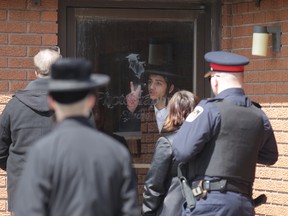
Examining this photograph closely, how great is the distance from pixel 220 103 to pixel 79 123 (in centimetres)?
177

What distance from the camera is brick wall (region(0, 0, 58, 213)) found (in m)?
6.42

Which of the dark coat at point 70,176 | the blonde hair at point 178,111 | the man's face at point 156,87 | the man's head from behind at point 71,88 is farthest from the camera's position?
the man's face at point 156,87

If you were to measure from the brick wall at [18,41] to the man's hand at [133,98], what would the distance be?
0.88 metres

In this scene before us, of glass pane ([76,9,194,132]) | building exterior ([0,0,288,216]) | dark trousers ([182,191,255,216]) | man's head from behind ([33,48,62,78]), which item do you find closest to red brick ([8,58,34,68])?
building exterior ([0,0,288,216])

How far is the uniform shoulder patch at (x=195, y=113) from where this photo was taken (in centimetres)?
489

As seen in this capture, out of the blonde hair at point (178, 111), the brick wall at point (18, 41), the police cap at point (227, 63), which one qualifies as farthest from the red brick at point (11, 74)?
the police cap at point (227, 63)

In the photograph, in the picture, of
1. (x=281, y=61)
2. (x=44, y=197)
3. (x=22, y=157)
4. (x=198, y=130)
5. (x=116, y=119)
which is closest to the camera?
(x=44, y=197)

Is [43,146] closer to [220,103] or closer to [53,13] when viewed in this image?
[220,103]

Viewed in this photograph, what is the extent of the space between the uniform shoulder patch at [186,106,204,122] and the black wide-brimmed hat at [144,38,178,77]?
6.54ft

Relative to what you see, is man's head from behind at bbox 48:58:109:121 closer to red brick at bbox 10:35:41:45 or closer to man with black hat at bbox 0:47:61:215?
man with black hat at bbox 0:47:61:215

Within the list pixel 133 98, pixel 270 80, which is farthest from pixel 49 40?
pixel 270 80

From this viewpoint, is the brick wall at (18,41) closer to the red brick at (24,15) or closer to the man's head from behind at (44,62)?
the red brick at (24,15)

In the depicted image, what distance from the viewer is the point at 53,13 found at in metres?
6.52

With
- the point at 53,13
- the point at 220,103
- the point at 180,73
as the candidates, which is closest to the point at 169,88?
the point at 180,73
